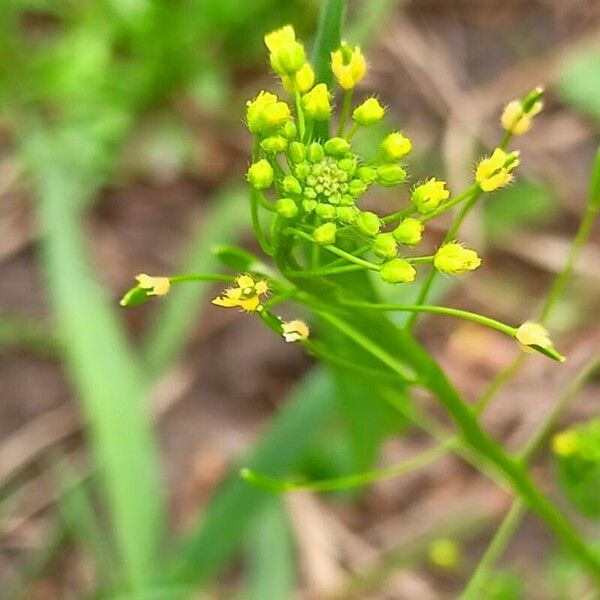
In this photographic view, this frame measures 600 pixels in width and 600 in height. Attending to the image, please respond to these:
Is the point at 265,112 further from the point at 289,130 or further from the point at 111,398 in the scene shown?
the point at 111,398

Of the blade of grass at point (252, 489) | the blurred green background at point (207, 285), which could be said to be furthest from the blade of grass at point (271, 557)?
the blade of grass at point (252, 489)

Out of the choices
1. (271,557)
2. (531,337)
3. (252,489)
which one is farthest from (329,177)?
(271,557)

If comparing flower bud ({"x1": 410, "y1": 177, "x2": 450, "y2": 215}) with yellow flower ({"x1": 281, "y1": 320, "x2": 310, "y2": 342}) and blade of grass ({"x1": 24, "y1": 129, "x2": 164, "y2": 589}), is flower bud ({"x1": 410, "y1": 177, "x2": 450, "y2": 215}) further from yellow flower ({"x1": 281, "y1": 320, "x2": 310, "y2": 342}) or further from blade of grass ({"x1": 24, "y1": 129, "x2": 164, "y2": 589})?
blade of grass ({"x1": 24, "y1": 129, "x2": 164, "y2": 589})

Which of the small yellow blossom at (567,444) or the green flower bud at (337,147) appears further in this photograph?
the small yellow blossom at (567,444)

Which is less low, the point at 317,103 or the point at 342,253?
the point at 317,103

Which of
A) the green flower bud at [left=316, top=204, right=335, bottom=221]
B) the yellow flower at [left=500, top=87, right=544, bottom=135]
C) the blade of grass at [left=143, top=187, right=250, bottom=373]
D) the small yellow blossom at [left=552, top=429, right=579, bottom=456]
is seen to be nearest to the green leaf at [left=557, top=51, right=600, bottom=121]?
the blade of grass at [left=143, top=187, right=250, bottom=373]

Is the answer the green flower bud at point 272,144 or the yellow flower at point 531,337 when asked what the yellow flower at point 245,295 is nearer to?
the green flower bud at point 272,144

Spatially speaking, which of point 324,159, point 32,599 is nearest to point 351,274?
point 324,159
